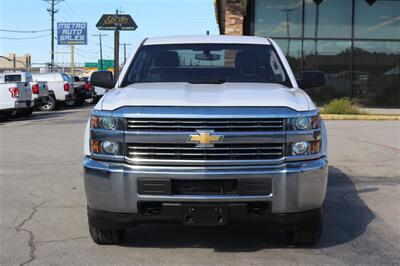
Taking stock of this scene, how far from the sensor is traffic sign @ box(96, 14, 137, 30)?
60725 millimetres

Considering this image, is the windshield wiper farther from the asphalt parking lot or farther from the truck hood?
the asphalt parking lot

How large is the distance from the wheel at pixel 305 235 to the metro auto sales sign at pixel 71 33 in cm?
7308

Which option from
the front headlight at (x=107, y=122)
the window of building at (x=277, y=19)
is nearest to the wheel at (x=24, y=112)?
the window of building at (x=277, y=19)

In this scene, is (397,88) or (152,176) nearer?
(152,176)

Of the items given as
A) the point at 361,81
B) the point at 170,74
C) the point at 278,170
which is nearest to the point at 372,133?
the point at 361,81

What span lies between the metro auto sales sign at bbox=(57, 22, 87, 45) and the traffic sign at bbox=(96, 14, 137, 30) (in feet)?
32.5

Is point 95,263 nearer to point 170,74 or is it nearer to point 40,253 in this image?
point 40,253

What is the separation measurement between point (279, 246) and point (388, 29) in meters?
18.2

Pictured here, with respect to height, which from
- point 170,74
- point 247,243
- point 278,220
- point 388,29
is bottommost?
point 247,243

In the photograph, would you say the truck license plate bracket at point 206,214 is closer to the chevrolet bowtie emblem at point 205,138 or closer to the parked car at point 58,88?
the chevrolet bowtie emblem at point 205,138

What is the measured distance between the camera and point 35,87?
22.7 meters

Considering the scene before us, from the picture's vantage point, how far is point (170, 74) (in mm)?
5969

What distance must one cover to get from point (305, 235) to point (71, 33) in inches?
2930

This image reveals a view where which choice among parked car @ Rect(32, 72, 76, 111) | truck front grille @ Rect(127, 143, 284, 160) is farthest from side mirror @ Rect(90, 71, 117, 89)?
parked car @ Rect(32, 72, 76, 111)
